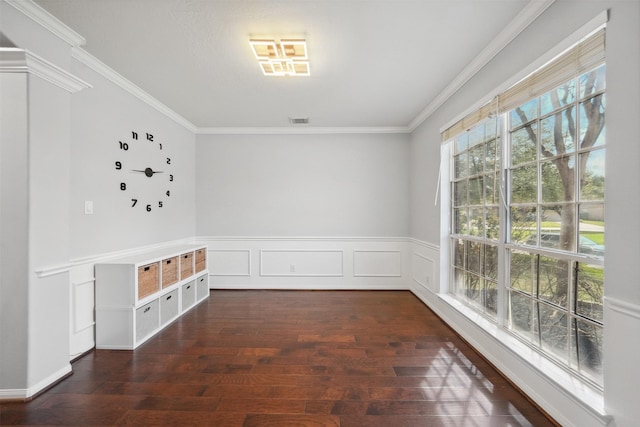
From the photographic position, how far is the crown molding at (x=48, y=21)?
1.85 meters

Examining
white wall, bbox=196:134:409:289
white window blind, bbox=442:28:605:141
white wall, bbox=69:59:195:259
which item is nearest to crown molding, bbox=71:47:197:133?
white wall, bbox=69:59:195:259

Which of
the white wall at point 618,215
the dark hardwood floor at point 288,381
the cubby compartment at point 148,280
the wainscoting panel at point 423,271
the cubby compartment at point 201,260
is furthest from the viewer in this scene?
the cubby compartment at point 201,260

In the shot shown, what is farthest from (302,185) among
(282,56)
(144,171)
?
(282,56)

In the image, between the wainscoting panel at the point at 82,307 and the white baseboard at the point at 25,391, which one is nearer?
the white baseboard at the point at 25,391

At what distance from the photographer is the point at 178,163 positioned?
13.6 feet

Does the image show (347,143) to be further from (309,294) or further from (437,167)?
(309,294)

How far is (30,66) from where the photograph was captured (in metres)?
1.88

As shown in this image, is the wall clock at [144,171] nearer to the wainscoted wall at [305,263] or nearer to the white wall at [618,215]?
the wainscoted wall at [305,263]

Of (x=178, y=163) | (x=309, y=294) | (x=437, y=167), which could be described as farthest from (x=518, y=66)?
(x=178, y=163)

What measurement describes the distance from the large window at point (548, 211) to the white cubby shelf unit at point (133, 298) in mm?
3220

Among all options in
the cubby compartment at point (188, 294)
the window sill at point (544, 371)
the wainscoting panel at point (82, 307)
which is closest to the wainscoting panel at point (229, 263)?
the cubby compartment at point (188, 294)

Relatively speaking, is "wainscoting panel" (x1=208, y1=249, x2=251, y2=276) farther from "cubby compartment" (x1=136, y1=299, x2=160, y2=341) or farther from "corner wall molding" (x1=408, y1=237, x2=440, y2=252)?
"corner wall molding" (x1=408, y1=237, x2=440, y2=252)

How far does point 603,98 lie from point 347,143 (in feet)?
10.9

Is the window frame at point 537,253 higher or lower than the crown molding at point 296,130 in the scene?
lower
